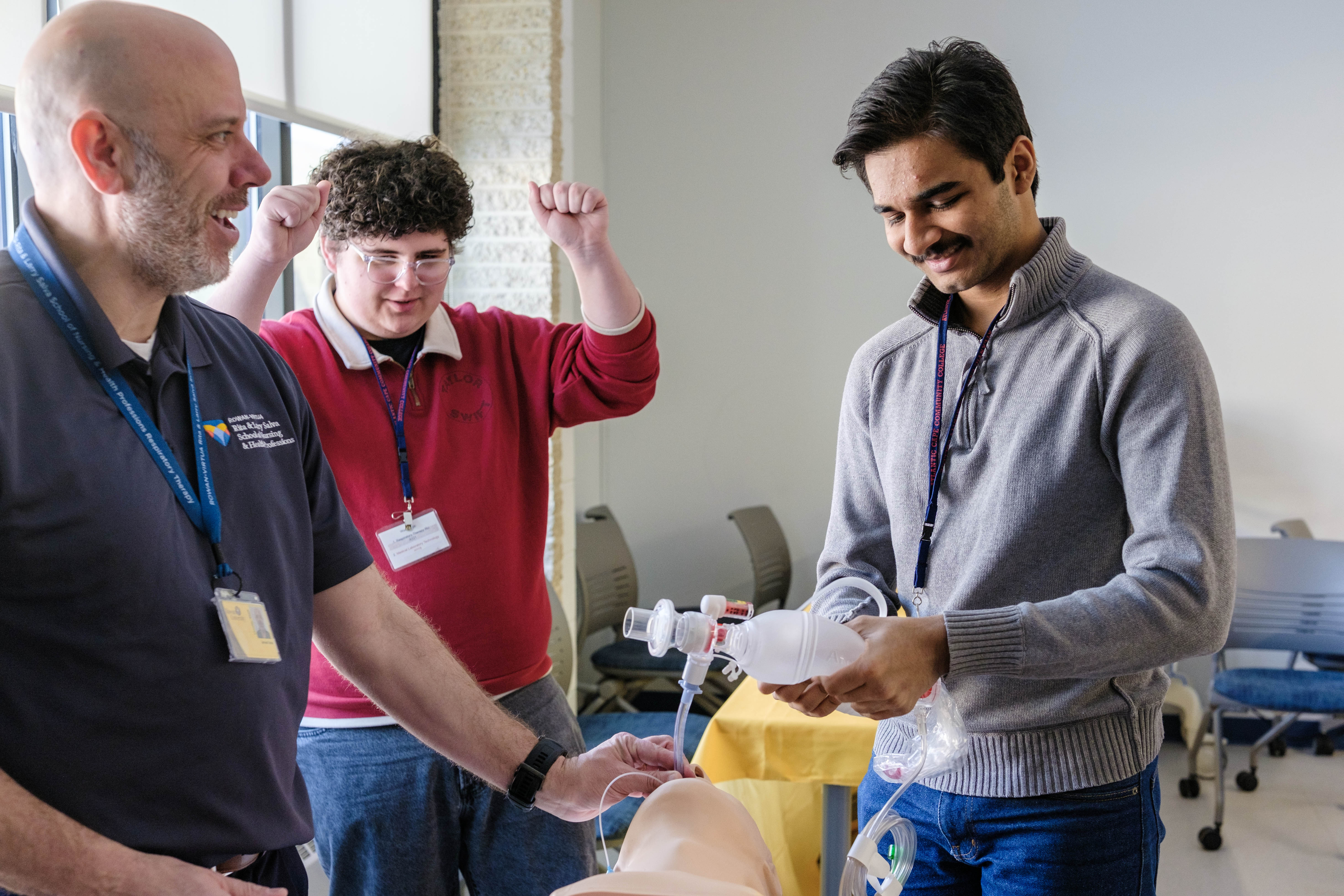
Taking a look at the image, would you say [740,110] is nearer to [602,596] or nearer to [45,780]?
[602,596]

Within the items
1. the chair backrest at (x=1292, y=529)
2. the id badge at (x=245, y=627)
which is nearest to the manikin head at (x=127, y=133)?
the id badge at (x=245, y=627)

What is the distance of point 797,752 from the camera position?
2.33 m

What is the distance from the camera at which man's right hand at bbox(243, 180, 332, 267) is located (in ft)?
5.84

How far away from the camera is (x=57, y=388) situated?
40.0 inches

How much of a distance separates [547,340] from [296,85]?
1537mm

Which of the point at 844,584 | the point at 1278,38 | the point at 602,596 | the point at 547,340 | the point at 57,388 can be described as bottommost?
the point at 602,596

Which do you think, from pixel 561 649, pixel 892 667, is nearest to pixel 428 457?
pixel 892 667

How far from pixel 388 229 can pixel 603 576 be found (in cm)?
265

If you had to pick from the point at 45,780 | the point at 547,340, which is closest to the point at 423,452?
the point at 547,340

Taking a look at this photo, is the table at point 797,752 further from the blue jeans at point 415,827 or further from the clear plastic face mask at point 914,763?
the clear plastic face mask at point 914,763

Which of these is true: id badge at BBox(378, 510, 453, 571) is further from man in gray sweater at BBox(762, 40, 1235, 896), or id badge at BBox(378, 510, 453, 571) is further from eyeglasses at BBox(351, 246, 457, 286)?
man in gray sweater at BBox(762, 40, 1235, 896)

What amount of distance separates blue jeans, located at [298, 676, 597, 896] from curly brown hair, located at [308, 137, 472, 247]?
0.89m

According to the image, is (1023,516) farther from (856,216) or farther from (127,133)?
(856,216)

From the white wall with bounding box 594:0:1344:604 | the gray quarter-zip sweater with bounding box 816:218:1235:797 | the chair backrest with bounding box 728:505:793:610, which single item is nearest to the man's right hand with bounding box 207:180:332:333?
the gray quarter-zip sweater with bounding box 816:218:1235:797
